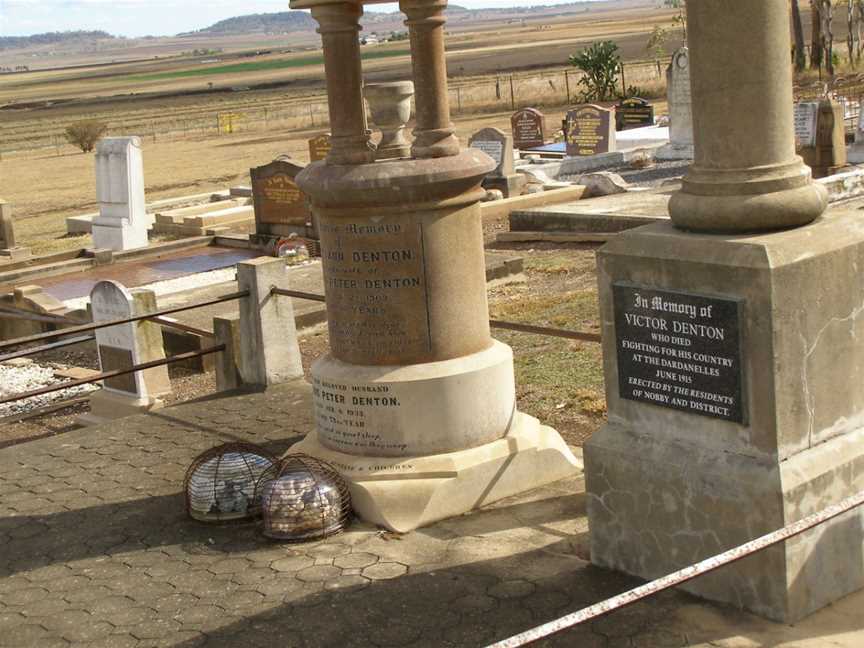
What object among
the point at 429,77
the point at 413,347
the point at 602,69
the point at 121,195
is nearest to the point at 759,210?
the point at 413,347

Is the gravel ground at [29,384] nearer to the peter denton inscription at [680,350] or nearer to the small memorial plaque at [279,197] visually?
the small memorial plaque at [279,197]

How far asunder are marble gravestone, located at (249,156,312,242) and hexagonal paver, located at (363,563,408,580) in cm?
1263

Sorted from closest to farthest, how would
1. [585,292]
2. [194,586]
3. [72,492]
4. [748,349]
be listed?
[748,349] → [194,586] → [72,492] → [585,292]

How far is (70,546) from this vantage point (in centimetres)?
637

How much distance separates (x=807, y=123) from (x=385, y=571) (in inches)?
642

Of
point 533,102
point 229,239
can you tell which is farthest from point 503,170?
point 533,102

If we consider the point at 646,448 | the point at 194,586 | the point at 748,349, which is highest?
the point at 748,349

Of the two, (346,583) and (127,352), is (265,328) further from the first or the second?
(346,583)

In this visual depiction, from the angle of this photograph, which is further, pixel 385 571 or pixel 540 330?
pixel 540 330

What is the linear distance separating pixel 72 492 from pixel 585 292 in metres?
7.19

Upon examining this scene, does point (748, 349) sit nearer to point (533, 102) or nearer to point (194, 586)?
point (194, 586)

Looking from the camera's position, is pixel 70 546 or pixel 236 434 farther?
pixel 236 434

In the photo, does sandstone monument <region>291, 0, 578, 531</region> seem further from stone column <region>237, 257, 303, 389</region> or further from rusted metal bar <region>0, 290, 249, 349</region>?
stone column <region>237, 257, 303, 389</region>

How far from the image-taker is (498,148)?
21.0 metres
